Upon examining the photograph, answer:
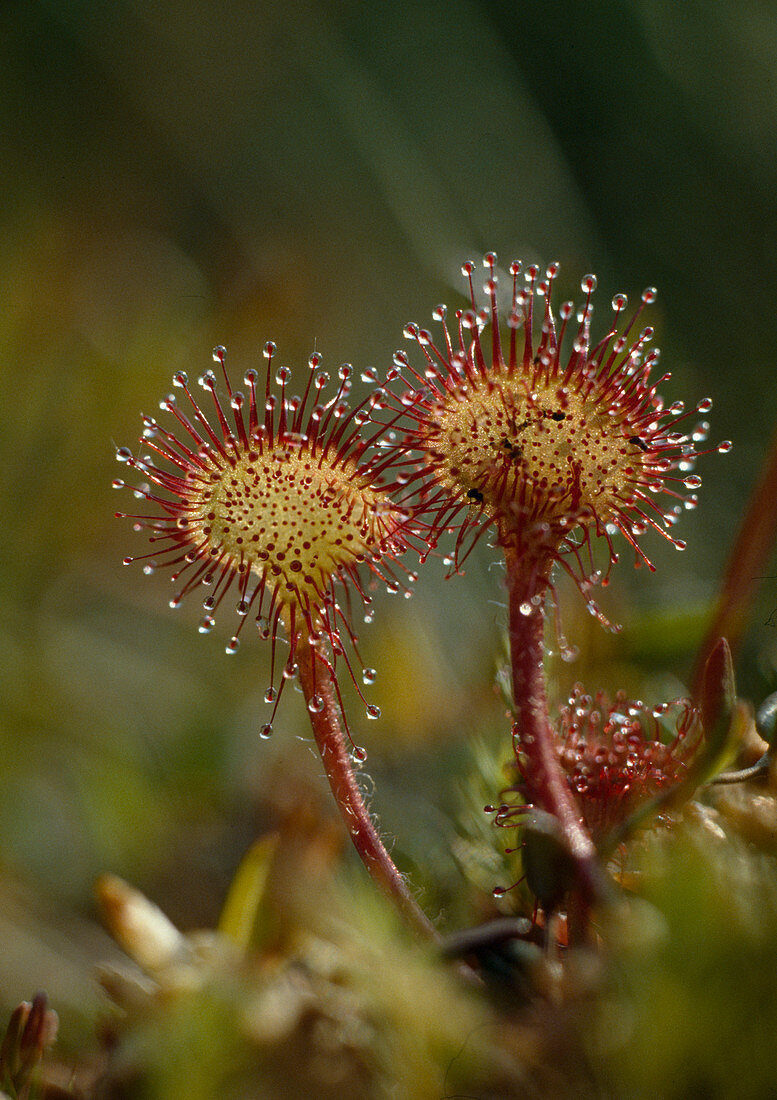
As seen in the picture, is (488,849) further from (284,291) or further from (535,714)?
(284,291)

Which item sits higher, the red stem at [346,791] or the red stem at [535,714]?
the red stem at [535,714]

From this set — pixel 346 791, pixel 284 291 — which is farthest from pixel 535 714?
pixel 284 291

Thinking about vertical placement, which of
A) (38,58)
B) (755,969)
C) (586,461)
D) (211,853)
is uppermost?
(38,58)

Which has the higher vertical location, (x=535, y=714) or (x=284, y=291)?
(x=284, y=291)

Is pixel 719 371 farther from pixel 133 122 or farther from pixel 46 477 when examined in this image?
pixel 133 122

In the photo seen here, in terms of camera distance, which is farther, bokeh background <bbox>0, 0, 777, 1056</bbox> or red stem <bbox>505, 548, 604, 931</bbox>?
bokeh background <bbox>0, 0, 777, 1056</bbox>

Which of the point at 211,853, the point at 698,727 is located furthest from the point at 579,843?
the point at 211,853
